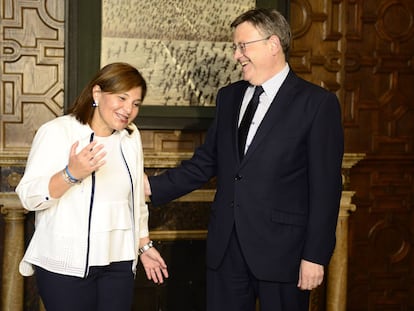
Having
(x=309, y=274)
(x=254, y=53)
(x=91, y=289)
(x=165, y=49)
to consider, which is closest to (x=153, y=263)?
(x=91, y=289)

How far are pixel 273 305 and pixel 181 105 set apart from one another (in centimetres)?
167

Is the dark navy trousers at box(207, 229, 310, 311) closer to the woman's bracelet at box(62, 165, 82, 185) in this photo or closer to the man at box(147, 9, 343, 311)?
the man at box(147, 9, 343, 311)

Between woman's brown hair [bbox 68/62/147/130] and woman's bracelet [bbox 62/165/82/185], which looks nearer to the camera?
woman's bracelet [bbox 62/165/82/185]

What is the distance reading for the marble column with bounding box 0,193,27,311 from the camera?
143 inches

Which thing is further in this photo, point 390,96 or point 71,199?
point 390,96

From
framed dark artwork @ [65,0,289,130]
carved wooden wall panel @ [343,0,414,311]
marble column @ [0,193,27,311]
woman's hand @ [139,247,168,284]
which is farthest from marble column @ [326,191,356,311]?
marble column @ [0,193,27,311]

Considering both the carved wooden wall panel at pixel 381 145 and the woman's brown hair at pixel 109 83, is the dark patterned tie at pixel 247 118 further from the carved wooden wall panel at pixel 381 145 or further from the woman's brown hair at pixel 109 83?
the carved wooden wall panel at pixel 381 145

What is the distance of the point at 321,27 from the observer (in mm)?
4195

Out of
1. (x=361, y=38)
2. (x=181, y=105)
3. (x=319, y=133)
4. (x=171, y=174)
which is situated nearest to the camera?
(x=319, y=133)

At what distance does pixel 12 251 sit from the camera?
364cm

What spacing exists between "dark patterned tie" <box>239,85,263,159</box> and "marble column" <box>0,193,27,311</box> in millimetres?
1515

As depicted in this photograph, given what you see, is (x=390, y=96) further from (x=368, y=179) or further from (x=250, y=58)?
(x=250, y=58)

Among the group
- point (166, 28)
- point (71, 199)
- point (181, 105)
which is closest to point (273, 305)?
point (71, 199)

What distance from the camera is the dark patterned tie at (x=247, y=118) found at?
2.71 metres
